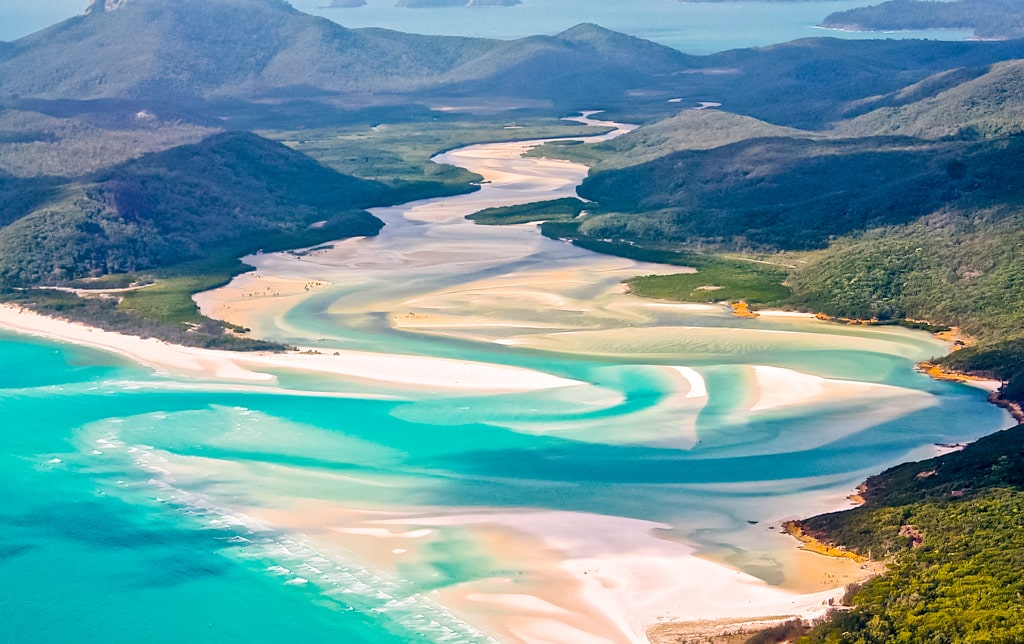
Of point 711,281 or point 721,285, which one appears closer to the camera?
point 721,285

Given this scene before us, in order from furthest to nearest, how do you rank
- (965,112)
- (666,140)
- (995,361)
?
(666,140), (965,112), (995,361)

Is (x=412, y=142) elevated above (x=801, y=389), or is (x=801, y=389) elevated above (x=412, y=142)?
(x=412, y=142)

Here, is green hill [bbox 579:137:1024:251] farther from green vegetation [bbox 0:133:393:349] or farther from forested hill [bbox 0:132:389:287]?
forested hill [bbox 0:132:389:287]

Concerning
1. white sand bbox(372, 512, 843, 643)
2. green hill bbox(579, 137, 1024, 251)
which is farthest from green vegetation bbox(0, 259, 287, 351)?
green hill bbox(579, 137, 1024, 251)

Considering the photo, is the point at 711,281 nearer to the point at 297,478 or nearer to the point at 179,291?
the point at 179,291

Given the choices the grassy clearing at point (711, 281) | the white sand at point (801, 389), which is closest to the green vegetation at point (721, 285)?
the grassy clearing at point (711, 281)

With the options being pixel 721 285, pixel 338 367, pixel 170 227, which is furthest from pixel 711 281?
pixel 170 227
